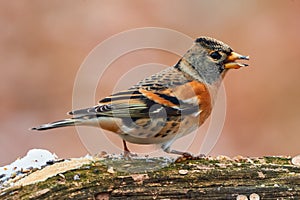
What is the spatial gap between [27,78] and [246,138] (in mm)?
2798

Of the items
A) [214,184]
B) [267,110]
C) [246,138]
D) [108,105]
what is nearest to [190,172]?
[214,184]

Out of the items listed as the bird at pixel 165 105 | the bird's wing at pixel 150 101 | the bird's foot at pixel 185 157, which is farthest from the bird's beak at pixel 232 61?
the bird's foot at pixel 185 157

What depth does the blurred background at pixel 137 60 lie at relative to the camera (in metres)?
7.24

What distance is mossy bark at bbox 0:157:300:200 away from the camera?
2996 mm

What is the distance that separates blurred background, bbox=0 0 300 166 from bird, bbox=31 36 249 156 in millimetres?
2912

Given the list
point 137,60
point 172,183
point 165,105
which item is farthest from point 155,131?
point 137,60

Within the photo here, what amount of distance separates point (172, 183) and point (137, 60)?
17.7 ft

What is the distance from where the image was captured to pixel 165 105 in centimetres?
364

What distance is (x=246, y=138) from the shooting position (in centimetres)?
733

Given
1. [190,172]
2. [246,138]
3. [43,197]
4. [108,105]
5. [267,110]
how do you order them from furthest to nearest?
[267,110]
[246,138]
[108,105]
[190,172]
[43,197]

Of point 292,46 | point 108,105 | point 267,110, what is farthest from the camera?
point 292,46

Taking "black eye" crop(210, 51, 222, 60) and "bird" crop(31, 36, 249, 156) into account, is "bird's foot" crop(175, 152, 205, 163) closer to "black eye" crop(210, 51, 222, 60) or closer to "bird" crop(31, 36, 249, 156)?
"bird" crop(31, 36, 249, 156)

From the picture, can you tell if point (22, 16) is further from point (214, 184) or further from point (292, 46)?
point (214, 184)

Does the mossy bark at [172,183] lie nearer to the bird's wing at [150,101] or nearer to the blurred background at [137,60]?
the bird's wing at [150,101]
